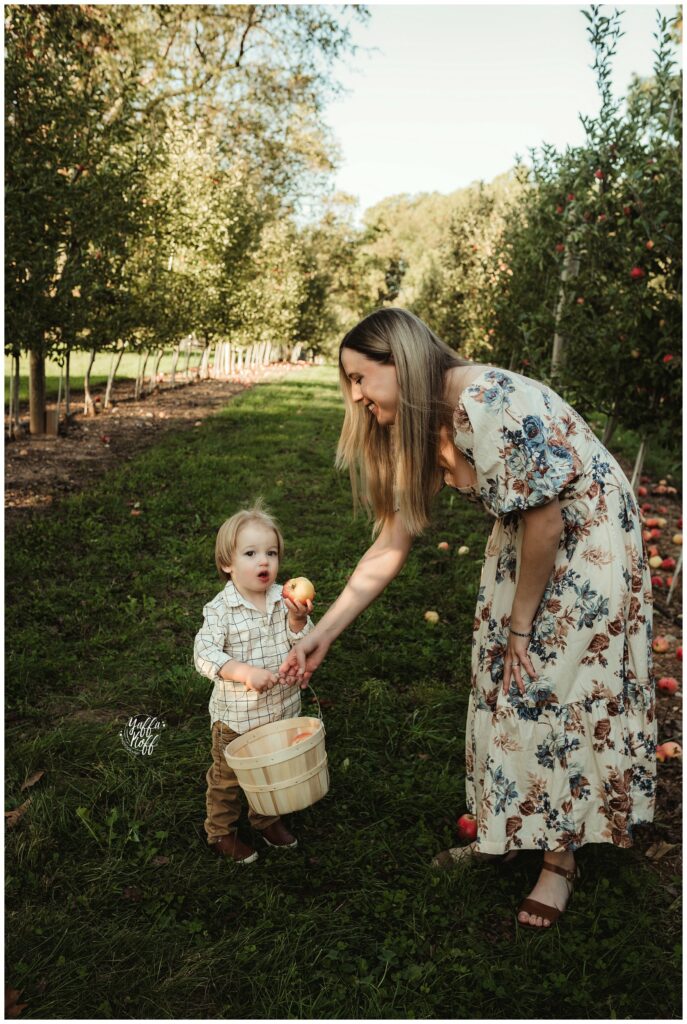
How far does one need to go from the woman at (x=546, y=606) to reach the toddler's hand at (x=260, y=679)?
0.08 m

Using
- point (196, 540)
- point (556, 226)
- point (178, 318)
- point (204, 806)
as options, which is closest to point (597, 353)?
point (556, 226)

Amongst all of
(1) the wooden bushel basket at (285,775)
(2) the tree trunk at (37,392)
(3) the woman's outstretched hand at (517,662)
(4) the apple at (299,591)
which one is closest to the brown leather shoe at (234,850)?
(1) the wooden bushel basket at (285,775)

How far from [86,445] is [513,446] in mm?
8631

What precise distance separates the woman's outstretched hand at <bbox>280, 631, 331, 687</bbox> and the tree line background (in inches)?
141

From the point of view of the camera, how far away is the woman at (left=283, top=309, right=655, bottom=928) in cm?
246

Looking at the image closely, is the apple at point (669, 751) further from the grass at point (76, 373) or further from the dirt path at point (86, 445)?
the grass at point (76, 373)

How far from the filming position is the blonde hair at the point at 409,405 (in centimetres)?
246

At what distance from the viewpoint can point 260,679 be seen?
2.72 metres

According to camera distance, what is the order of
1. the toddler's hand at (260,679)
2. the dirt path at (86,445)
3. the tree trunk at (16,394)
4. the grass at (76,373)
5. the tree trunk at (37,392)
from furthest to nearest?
the grass at (76,373), the tree trunk at (37,392), the tree trunk at (16,394), the dirt path at (86,445), the toddler's hand at (260,679)

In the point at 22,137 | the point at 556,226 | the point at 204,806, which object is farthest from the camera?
the point at 22,137

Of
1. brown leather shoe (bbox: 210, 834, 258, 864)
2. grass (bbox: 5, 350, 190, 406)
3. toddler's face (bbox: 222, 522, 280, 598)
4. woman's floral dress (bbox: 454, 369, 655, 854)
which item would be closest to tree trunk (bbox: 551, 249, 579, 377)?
woman's floral dress (bbox: 454, 369, 655, 854)

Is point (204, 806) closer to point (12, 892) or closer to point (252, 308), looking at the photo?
point (12, 892)

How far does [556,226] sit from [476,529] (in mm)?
2924

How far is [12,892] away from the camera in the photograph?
2623 mm
